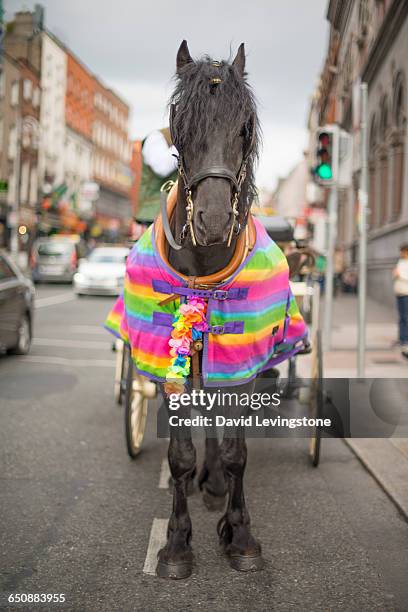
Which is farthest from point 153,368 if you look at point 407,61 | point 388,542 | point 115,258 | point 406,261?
point 115,258

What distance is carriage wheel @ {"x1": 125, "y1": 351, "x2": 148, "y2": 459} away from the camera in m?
5.29

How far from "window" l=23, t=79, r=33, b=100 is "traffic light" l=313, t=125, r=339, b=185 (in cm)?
4381

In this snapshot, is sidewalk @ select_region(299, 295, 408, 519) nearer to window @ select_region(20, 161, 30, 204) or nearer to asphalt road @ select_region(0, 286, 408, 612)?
asphalt road @ select_region(0, 286, 408, 612)

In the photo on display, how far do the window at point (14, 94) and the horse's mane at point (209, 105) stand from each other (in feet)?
154

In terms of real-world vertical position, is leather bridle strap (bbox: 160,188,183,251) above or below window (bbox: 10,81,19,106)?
below

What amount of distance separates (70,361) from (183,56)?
25.5 feet

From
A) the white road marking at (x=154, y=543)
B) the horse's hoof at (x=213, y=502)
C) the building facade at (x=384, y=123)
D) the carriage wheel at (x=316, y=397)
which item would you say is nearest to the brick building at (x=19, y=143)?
the building facade at (x=384, y=123)

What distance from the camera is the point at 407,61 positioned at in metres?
19.8

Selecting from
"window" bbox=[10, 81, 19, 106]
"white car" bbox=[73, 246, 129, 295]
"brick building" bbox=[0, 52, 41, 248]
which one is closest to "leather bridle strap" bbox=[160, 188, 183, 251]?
"white car" bbox=[73, 246, 129, 295]

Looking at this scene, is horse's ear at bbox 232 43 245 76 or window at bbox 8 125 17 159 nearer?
horse's ear at bbox 232 43 245 76

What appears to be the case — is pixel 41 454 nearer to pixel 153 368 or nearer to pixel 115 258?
pixel 153 368

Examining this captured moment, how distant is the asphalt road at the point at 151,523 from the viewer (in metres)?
3.25

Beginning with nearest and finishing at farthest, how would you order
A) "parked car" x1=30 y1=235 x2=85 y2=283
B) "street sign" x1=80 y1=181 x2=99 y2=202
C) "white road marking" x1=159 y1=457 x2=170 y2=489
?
1. "white road marking" x1=159 y1=457 x2=170 y2=489
2. "parked car" x1=30 y1=235 x2=85 y2=283
3. "street sign" x1=80 y1=181 x2=99 y2=202

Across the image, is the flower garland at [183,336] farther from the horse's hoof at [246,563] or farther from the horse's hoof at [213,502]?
the horse's hoof at [213,502]
